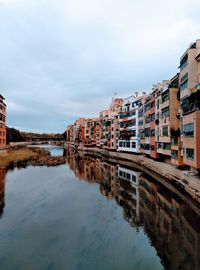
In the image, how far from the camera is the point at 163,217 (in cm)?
2259

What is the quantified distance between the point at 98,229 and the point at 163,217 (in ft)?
21.5

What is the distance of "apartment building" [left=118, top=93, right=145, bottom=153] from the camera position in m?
66.8

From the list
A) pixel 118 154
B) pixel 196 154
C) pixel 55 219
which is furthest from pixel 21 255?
pixel 118 154

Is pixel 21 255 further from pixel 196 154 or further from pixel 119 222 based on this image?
pixel 196 154

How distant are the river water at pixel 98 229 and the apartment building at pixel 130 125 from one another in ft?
106

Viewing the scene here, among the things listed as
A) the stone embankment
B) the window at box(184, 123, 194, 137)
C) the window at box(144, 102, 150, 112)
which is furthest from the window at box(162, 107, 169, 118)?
the stone embankment

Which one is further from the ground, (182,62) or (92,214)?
(182,62)

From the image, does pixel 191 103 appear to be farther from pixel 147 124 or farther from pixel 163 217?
pixel 147 124

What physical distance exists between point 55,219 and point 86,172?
3015 centimetres

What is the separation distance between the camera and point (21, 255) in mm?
15703

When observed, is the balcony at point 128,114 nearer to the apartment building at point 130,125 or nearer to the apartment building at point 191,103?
the apartment building at point 130,125

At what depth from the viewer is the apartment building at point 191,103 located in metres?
27.8

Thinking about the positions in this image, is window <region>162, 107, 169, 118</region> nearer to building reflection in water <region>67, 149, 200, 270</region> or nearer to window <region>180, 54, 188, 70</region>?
window <region>180, 54, 188, 70</region>

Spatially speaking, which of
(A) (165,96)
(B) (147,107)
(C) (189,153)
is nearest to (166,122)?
(A) (165,96)
